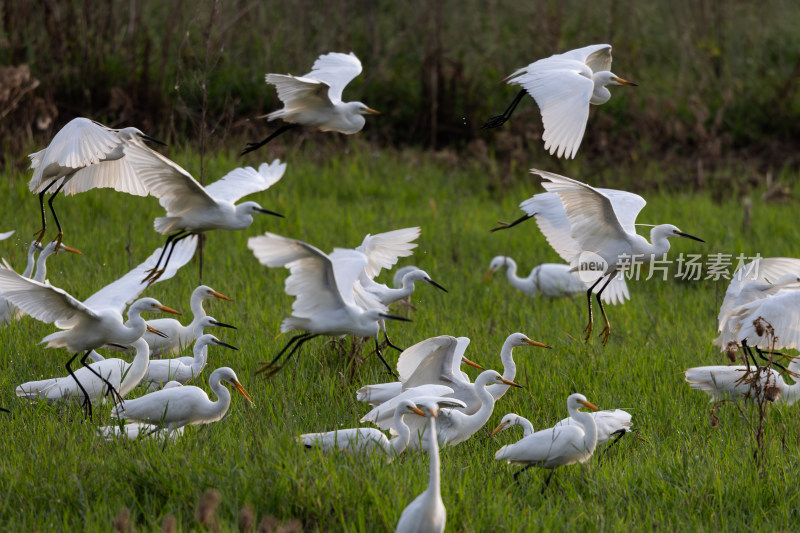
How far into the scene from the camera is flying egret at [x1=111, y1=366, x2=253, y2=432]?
4996 mm

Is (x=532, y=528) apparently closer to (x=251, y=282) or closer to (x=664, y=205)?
(x=251, y=282)

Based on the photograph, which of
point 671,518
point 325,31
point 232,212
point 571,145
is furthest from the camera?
point 325,31

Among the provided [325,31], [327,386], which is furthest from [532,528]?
[325,31]

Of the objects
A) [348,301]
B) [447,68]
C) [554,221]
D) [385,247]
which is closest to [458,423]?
[348,301]

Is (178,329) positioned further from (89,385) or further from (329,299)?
(329,299)

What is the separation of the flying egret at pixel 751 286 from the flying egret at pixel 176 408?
2885mm

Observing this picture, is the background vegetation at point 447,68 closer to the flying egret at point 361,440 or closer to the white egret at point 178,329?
the white egret at point 178,329

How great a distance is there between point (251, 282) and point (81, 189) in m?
2.48

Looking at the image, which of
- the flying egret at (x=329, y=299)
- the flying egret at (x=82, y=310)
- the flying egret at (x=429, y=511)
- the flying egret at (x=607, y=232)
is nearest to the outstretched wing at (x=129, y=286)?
the flying egret at (x=82, y=310)

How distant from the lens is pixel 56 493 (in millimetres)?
4211

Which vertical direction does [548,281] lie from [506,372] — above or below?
below

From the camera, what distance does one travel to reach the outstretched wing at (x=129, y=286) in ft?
18.9

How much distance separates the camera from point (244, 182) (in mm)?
6355

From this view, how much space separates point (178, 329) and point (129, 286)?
2.80ft
